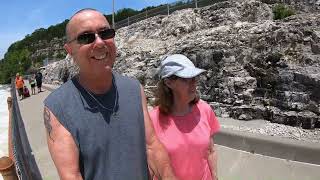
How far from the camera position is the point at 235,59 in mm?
11375

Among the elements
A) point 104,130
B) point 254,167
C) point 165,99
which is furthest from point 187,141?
point 254,167

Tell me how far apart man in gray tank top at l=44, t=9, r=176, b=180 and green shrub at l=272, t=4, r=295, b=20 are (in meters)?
13.9

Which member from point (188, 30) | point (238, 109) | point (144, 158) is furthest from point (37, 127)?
point (188, 30)

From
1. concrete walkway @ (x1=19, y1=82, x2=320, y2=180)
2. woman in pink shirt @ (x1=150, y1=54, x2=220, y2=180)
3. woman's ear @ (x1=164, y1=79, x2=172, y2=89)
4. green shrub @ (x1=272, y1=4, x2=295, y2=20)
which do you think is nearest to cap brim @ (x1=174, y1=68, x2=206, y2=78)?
woman in pink shirt @ (x1=150, y1=54, x2=220, y2=180)

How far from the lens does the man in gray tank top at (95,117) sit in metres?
2.20

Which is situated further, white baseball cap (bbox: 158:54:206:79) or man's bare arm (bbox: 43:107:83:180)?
white baseball cap (bbox: 158:54:206:79)

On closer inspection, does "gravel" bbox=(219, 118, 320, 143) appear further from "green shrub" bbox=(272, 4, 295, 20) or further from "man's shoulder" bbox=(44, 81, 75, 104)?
"green shrub" bbox=(272, 4, 295, 20)

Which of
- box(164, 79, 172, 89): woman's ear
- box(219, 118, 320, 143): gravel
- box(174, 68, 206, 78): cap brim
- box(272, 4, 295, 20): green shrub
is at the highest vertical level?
box(272, 4, 295, 20): green shrub

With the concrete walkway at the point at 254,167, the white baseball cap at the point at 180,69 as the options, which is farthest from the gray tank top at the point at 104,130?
the concrete walkway at the point at 254,167

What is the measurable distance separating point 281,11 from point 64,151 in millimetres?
15087

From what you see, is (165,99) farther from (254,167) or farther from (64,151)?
(254,167)

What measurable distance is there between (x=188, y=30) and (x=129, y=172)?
17767 mm

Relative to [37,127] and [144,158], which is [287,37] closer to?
[37,127]

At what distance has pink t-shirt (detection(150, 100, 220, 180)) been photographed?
3211 millimetres
